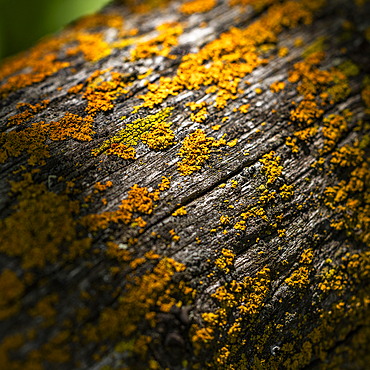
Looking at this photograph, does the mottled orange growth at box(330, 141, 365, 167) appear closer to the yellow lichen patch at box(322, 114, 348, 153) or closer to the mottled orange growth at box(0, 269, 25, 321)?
the yellow lichen patch at box(322, 114, 348, 153)

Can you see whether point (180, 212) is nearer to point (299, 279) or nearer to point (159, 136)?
point (159, 136)

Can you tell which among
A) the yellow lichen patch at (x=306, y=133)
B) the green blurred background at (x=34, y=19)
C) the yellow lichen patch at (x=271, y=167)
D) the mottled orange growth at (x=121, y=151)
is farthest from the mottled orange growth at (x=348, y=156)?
the green blurred background at (x=34, y=19)

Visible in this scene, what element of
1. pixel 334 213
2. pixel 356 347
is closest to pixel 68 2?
pixel 334 213

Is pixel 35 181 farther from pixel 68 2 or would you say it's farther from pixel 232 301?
pixel 68 2

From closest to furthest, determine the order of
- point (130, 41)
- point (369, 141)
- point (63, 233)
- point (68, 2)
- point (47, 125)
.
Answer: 1. point (63, 233)
2. point (47, 125)
3. point (369, 141)
4. point (130, 41)
5. point (68, 2)

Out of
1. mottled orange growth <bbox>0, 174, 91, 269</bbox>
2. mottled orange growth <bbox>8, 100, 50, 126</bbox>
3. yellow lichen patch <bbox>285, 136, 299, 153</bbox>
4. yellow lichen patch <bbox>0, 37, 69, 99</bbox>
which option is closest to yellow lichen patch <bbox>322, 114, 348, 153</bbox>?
yellow lichen patch <bbox>285, 136, 299, 153</bbox>

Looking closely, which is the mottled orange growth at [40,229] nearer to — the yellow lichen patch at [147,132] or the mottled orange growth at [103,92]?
the yellow lichen patch at [147,132]
